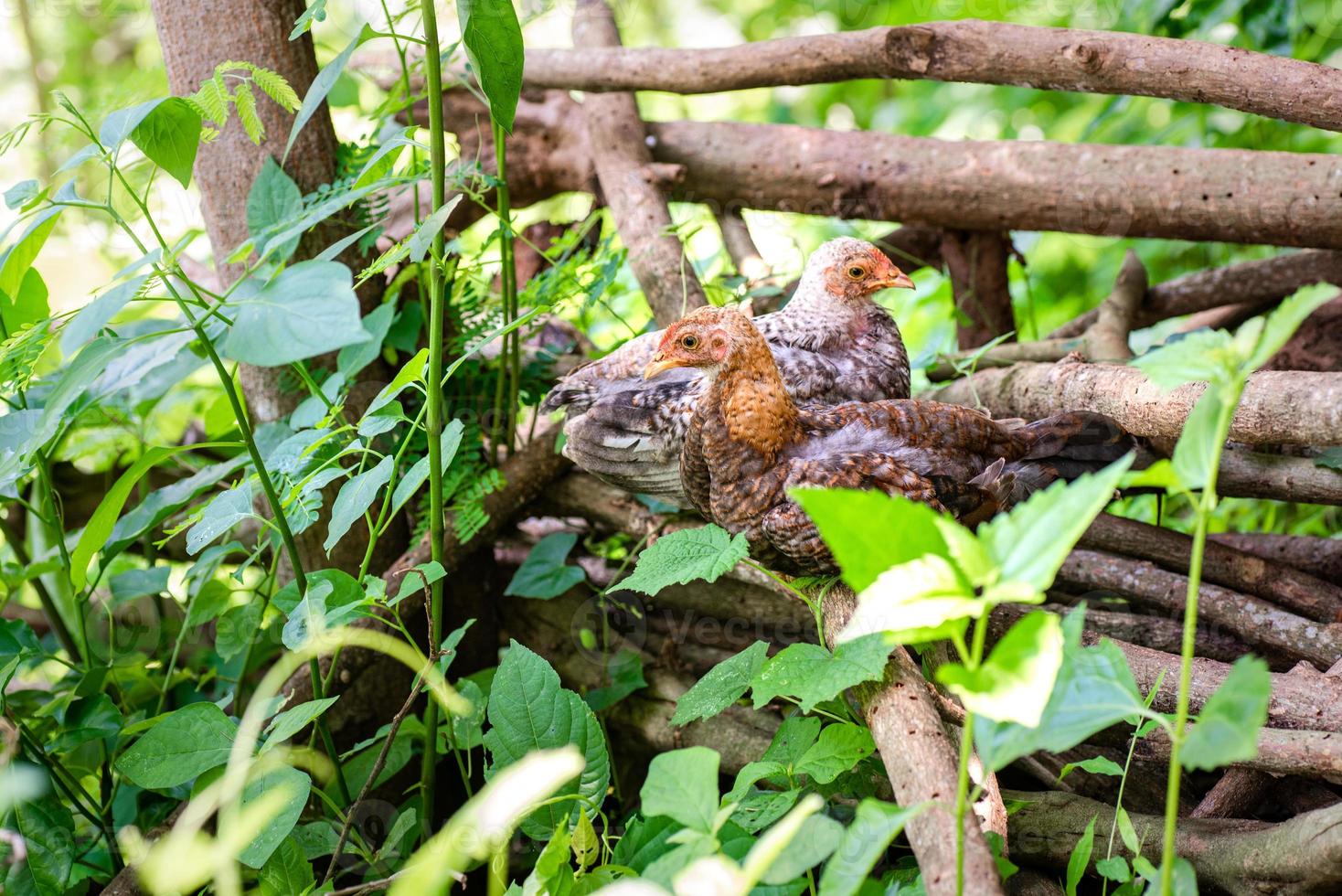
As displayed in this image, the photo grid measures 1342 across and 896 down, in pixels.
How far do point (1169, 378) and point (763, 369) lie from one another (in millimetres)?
804

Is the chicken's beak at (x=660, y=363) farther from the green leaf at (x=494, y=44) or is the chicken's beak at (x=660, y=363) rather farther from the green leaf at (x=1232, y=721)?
the green leaf at (x=1232, y=721)

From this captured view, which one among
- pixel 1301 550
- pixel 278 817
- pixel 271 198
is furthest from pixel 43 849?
pixel 1301 550

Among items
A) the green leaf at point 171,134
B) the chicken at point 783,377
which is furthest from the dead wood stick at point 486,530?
the green leaf at point 171,134

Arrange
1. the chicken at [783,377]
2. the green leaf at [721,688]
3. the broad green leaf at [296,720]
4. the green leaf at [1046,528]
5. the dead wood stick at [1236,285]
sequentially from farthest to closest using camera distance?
the dead wood stick at [1236,285] < the chicken at [783,377] < the green leaf at [721,688] < the broad green leaf at [296,720] < the green leaf at [1046,528]

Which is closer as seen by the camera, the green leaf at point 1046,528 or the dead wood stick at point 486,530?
the green leaf at point 1046,528

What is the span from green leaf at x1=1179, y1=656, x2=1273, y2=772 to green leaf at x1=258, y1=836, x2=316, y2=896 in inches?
44.7

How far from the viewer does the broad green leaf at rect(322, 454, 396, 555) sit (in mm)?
1347

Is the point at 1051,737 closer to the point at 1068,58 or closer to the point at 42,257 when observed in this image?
the point at 1068,58

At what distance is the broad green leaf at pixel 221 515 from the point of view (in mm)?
1446

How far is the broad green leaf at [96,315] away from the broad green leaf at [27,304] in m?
0.68

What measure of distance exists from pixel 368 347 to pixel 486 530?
53 centimetres

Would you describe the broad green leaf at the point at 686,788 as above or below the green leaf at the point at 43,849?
above

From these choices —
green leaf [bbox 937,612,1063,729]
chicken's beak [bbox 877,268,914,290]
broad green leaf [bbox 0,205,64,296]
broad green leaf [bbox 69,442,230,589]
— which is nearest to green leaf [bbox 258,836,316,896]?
broad green leaf [bbox 69,442,230,589]

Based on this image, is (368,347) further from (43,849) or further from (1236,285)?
(1236,285)
